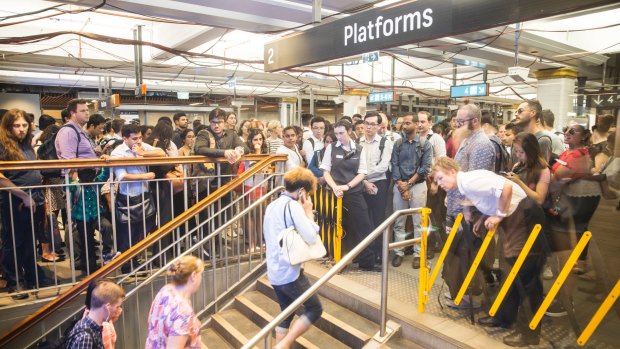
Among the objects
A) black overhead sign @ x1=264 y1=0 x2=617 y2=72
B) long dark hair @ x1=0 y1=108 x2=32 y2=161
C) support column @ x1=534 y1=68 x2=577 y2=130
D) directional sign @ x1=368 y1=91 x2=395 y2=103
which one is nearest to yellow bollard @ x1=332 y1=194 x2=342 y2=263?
black overhead sign @ x1=264 y1=0 x2=617 y2=72

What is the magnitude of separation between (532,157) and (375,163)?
5.24ft

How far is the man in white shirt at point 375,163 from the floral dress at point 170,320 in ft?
7.46

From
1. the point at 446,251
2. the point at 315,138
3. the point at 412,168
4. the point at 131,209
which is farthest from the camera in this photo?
the point at 315,138

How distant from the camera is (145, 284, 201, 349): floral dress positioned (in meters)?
2.49

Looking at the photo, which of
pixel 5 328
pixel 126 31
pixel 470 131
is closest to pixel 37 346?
pixel 5 328

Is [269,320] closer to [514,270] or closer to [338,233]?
[338,233]

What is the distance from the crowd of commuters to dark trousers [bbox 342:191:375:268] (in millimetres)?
10

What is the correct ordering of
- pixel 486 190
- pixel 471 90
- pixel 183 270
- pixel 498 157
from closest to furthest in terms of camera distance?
pixel 183 270 < pixel 486 190 < pixel 498 157 < pixel 471 90

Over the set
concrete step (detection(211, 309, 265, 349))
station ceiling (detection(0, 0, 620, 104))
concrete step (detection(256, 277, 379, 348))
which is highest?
station ceiling (detection(0, 0, 620, 104))

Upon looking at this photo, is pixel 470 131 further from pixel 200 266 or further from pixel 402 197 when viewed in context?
pixel 200 266

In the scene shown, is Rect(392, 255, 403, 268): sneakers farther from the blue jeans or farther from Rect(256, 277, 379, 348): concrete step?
the blue jeans

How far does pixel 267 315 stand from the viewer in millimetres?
3799

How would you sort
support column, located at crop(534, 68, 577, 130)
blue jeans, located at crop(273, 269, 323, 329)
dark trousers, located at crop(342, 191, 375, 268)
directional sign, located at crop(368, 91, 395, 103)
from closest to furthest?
blue jeans, located at crop(273, 269, 323, 329)
dark trousers, located at crop(342, 191, 375, 268)
support column, located at crop(534, 68, 577, 130)
directional sign, located at crop(368, 91, 395, 103)

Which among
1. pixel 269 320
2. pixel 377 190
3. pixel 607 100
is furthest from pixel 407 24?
pixel 607 100
